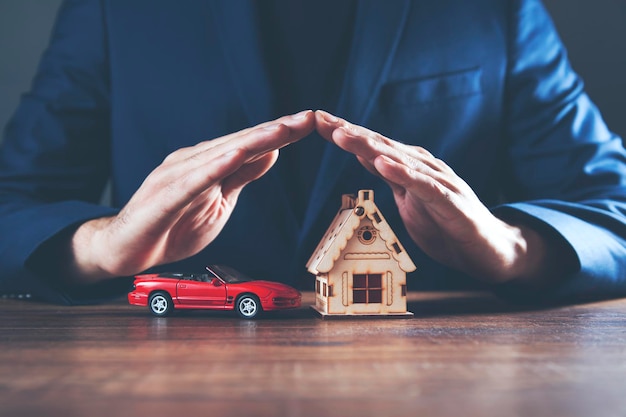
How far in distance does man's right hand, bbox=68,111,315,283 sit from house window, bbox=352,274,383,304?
0.24 meters

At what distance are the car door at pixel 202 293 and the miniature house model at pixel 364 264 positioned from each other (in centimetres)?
15

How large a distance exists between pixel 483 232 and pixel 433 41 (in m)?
0.76

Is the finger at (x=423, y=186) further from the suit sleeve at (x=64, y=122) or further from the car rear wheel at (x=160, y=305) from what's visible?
the suit sleeve at (x=64, y=122)

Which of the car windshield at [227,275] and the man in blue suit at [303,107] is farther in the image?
the man in blue suit at [303,107]

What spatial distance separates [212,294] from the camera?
106 centimetres

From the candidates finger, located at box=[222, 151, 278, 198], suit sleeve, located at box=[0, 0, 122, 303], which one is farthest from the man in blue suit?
finger, located at box=[222, 151, 278, 198]

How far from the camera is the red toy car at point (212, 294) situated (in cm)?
106

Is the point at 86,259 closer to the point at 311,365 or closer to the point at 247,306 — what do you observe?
the point at 247,306

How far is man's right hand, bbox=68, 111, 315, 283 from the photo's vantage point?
1.04 m

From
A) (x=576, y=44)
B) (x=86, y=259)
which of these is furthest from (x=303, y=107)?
(x=576, y=44)

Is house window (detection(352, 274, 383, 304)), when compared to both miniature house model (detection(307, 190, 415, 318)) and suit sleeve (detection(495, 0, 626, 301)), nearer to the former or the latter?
miniature house model (detection(307, 190, 415, 318))

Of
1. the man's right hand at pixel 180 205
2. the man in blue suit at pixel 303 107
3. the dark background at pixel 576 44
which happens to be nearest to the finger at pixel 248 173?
the man's right hand at pixel 180 205

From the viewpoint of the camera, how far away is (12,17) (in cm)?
273

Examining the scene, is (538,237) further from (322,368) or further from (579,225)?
(322,368)
